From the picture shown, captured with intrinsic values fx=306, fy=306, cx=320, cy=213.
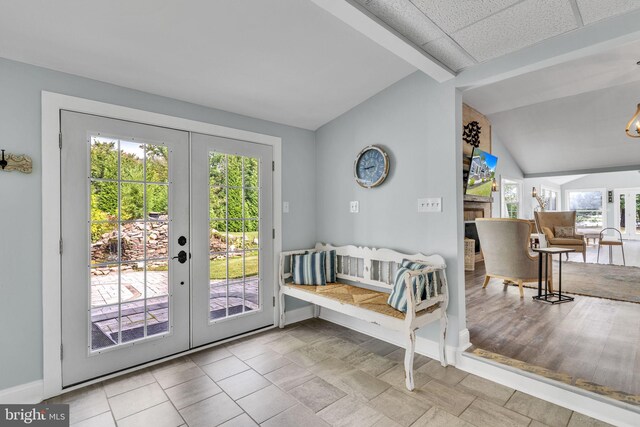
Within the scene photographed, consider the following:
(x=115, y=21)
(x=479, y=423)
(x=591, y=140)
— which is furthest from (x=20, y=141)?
(x=591, y=140)

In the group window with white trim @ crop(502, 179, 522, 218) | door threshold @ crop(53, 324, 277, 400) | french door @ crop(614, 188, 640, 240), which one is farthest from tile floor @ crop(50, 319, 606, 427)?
french door @ crop(614, 188, 640, 240)

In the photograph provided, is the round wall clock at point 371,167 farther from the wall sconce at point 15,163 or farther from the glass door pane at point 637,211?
the glass door pane at point 637,211

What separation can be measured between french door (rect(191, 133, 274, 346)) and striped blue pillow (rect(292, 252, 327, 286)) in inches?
11.8

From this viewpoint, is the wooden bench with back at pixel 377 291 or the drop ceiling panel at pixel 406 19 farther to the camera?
the wooden bench with back at pixel 377 291

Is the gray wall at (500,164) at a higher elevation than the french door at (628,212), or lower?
higher

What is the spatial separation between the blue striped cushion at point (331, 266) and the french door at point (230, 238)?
64 cm

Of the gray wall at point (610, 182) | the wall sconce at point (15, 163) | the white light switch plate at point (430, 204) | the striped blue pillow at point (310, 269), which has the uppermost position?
the gray wall at point (610, 182)

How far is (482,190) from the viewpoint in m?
6.19

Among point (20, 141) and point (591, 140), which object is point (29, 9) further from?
point (591, 140)

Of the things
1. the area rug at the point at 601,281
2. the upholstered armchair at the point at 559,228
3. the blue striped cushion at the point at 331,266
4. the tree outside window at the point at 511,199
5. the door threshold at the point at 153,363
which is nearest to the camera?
the door threshold at the point at 153,363

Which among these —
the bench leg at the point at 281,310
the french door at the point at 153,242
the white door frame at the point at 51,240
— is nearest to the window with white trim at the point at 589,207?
the bench leg at the point at 281,310

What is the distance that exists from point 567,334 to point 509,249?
120 cm

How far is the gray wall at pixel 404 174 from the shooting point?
260 centimetres

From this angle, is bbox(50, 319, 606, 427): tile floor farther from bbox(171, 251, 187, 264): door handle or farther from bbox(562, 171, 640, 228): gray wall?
bbox(562, 171, 640, 228): gray wall
